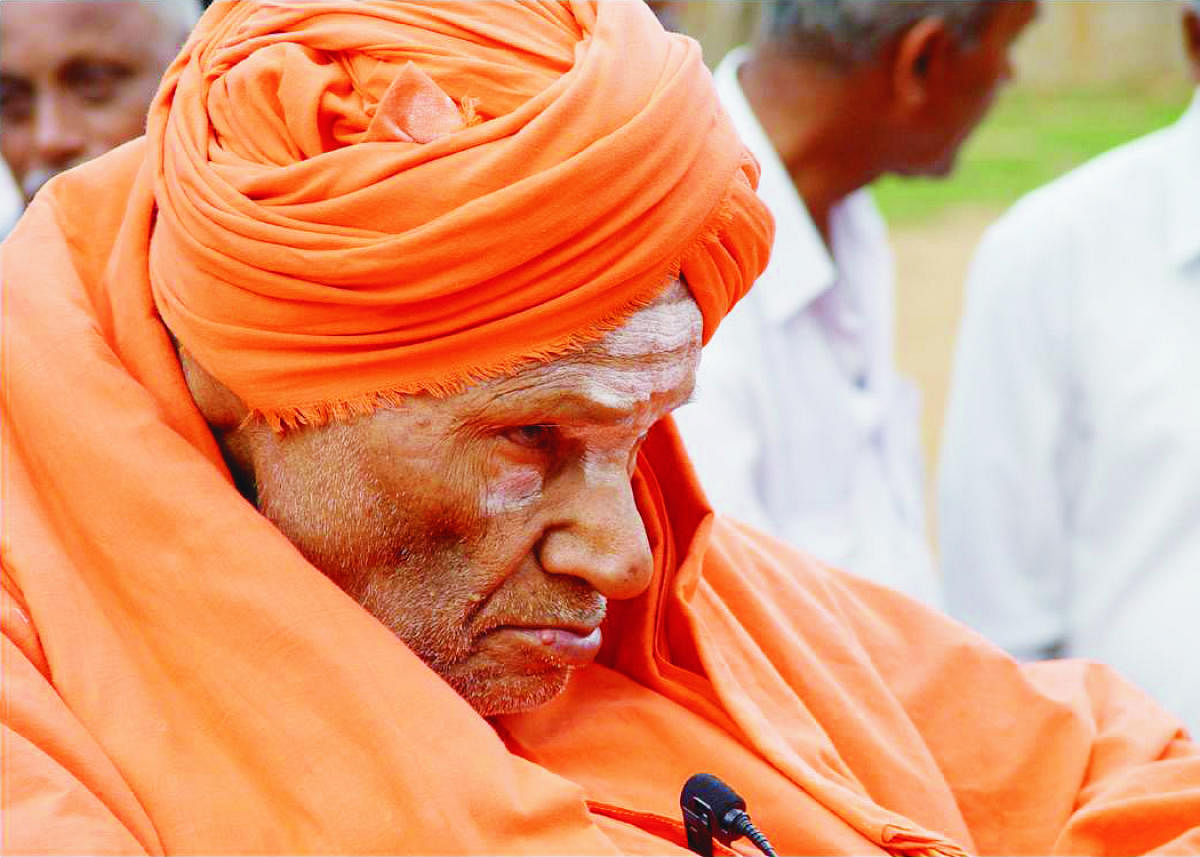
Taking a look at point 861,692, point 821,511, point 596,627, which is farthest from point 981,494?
point 596,627

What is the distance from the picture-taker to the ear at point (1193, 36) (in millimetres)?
5090

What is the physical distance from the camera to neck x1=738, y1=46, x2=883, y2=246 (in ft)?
17.2

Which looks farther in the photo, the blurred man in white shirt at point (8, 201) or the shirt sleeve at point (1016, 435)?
the shirt sleeve at point (1016, 435)

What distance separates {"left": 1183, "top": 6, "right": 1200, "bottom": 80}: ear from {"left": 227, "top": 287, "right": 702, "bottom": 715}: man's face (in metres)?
3.24

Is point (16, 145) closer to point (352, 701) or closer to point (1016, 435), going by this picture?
point (1016, 435)

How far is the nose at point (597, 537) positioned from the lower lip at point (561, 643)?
8 centimetres

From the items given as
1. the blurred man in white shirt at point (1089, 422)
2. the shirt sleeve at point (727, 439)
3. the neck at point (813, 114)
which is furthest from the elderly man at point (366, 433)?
the neck at point (813, 114)

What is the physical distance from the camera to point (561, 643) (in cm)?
231

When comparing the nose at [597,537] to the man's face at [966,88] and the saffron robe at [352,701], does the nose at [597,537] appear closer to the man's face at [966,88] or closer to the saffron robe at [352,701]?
the saffron robe at [352,701]

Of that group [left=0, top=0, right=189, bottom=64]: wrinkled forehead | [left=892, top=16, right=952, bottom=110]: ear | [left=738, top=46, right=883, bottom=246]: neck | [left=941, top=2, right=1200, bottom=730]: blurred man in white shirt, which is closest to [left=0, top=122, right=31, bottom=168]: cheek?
[left=0, top=0, right=189, bottom=64]: wrinkled forehead

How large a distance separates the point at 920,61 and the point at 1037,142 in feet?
31.7

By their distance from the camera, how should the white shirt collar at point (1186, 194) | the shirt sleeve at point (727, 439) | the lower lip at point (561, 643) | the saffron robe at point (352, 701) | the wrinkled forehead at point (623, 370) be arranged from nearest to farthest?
1. the saffron robe at point (352, 701)
2. the wrinkled forehead at point (623, 370)
3. the lower lip at point (561, 643)
4. the shirt sleeve at point (727, 439)
5. the white shirt collar at point (1186, 194)

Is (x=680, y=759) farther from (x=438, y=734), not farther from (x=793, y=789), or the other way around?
(x=438, y=734)

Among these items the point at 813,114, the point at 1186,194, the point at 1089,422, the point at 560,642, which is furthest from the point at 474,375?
the point at 813,114
